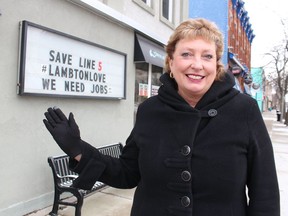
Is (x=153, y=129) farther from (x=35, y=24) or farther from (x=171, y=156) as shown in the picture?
(x=35, y=24)

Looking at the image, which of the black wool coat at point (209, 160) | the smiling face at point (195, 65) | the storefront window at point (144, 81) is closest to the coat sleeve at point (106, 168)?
A: the black wool coat at point (209, 160)

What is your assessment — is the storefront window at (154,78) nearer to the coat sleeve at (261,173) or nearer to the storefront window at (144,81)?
the storefront window at (144,81)

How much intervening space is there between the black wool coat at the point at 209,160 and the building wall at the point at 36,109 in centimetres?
305

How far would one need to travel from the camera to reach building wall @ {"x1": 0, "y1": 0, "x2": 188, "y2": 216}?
4.26 meters

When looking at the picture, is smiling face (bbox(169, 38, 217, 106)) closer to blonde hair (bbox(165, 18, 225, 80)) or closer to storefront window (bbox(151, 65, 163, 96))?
blonde hair (bbox(165, 18, 225, 80))

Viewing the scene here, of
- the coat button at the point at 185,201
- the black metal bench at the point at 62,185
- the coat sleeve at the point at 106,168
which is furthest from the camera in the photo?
the black metal bench at the point at 62,185

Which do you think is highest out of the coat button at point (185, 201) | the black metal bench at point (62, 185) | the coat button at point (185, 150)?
the coat button at point (185, 150)

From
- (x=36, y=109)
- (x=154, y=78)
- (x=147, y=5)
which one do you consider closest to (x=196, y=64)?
(x=36, y=109)

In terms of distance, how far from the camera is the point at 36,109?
15.5 ft

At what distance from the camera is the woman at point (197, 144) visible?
162 cm

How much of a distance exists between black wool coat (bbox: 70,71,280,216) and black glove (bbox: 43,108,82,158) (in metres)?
0.38

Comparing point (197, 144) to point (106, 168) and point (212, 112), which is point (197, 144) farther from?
point (106, 168)

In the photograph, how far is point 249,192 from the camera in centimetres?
173

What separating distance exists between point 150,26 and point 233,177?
756 cm
